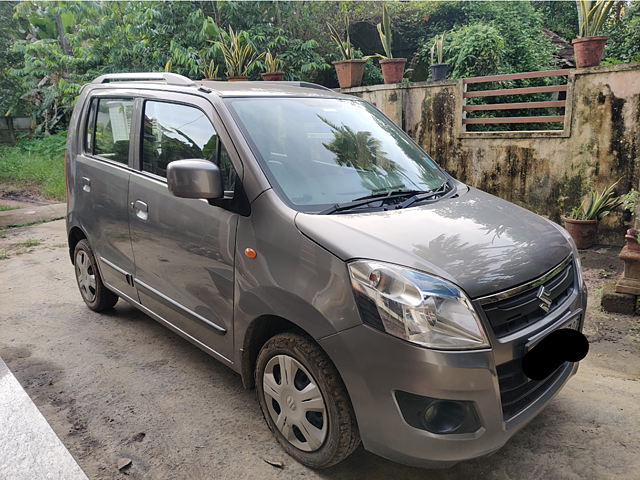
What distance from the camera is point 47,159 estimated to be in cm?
1260

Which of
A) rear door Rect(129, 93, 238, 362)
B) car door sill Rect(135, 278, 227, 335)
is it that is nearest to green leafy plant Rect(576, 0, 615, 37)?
rear door Rect(129, 93, 238, 362)

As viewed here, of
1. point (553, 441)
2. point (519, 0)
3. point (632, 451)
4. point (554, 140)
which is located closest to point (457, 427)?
point (553, 441)

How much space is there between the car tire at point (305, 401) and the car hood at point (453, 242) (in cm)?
50

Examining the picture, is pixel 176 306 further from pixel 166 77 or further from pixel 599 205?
pixel 599 205

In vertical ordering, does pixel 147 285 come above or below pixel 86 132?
below

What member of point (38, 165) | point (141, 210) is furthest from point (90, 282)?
point (38, 165)

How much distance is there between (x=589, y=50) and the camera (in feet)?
19.1

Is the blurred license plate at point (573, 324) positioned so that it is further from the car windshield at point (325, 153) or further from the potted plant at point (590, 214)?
Answer: the potted plant at point (590, 214)

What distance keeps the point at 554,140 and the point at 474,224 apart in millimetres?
4362

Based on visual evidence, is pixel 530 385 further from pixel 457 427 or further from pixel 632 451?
pixel 632 451

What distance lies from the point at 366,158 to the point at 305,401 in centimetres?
137

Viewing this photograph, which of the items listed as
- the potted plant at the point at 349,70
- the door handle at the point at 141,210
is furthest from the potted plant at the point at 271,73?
the door handle at the point at 141,210

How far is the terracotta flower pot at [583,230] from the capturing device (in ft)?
19.0

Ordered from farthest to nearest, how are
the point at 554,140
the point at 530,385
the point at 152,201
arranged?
the point at 554,140, the point at 152,201, the point at 530,385
